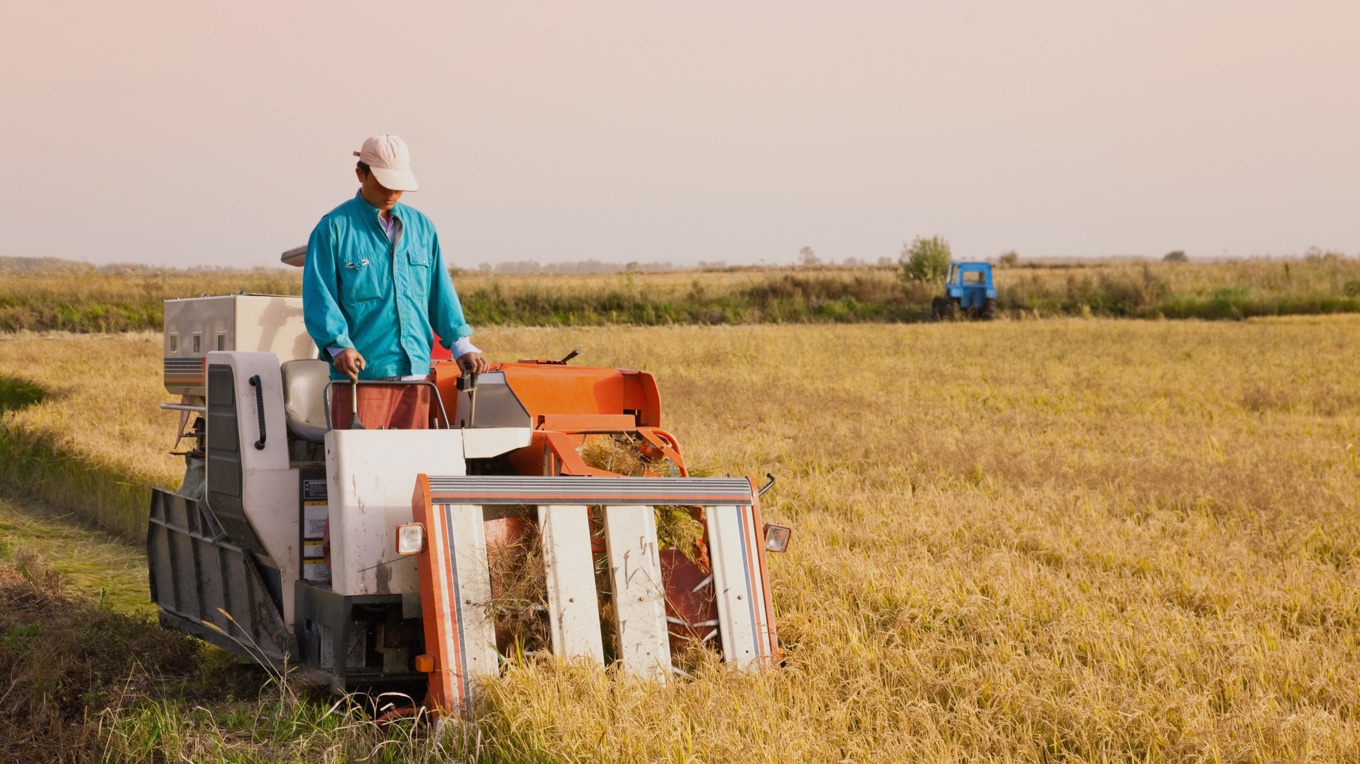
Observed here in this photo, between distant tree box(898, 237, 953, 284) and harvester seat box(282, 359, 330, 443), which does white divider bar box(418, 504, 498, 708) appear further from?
distant tree box(898, 237, 953, 284)

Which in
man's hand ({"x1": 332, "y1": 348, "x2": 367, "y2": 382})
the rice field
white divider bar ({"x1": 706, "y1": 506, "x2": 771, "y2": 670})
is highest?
man's hand ({"x1": 332, "y1": 348, "x2": 367, "y2": 382})

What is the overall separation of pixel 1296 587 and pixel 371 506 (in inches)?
172

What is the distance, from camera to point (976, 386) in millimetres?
16031

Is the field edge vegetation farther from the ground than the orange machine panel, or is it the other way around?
the field edge vegetation

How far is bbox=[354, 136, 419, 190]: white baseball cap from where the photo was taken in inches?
186

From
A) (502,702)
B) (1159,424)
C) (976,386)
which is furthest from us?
(976,386)

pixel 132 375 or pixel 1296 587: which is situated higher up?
pixel 132 375

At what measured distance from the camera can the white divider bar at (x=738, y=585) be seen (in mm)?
4414

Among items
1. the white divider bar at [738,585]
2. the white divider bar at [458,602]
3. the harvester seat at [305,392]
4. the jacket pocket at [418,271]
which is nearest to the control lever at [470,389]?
the jacket pocket at [418,271]

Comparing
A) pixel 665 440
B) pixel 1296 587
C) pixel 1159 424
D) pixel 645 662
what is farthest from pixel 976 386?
pixel 645 662

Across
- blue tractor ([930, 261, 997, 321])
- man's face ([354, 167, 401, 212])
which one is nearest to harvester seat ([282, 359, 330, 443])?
man's face ([354, 167, 401, 212])

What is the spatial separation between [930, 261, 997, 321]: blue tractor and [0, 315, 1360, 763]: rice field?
20.0m

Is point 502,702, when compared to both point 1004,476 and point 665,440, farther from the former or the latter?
point 1004,476

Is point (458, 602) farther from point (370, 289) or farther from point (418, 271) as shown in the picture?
point (418, 271)
